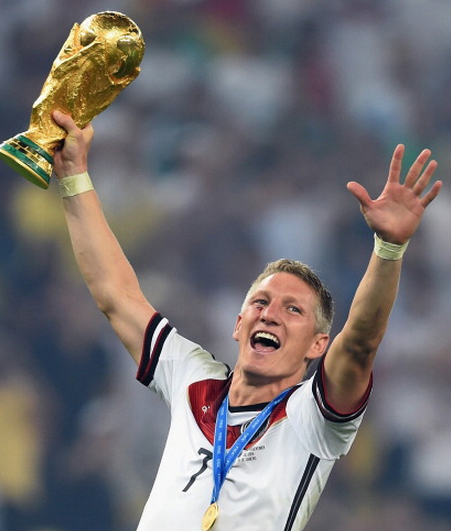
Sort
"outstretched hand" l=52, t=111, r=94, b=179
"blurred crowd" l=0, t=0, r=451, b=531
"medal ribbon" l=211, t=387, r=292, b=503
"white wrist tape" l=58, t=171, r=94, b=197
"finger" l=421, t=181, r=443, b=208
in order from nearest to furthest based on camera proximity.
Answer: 1. "finger" l=421, t=181, r=443, b=208
2. "medal ribbon" l=211, t=387, r=292, b=503
3. "outstretched hand" l=52, t=111, r=94, b=179
4. "white wrist tape" l=58, t=171, r=94, b=197
5. "blurred crowd" l=0, t=0, r=451, b=531

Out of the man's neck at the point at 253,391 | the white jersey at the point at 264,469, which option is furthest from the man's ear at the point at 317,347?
the white jersey at the point at 264,469

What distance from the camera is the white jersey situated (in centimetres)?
277

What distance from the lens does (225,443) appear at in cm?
292

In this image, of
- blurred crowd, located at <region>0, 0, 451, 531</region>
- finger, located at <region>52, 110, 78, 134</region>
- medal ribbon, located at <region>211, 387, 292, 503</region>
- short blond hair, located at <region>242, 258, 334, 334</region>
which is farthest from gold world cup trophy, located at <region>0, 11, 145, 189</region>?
blurred crowd, located at <region>0, 0, 451, 531</region>

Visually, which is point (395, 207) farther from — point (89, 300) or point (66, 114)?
point (89, 300)

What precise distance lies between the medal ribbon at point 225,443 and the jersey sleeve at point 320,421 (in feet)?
0.30

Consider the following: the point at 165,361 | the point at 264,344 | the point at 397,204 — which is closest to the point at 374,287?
the point at 397,204

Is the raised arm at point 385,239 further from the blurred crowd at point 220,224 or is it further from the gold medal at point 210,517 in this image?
the blurred crowd at point 220,224

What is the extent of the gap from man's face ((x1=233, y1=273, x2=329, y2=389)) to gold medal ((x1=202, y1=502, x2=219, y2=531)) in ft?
1.50

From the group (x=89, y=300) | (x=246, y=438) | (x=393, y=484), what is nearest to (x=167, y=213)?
(x=89, y=300)

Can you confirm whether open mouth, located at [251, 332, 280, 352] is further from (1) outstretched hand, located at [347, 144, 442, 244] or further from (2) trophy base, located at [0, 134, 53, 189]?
(2) trophy base, located at [0, 134, 53, 189]

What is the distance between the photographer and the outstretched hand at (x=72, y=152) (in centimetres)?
317

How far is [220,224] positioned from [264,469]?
3.09 meters

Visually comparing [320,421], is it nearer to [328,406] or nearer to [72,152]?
[328,406]
